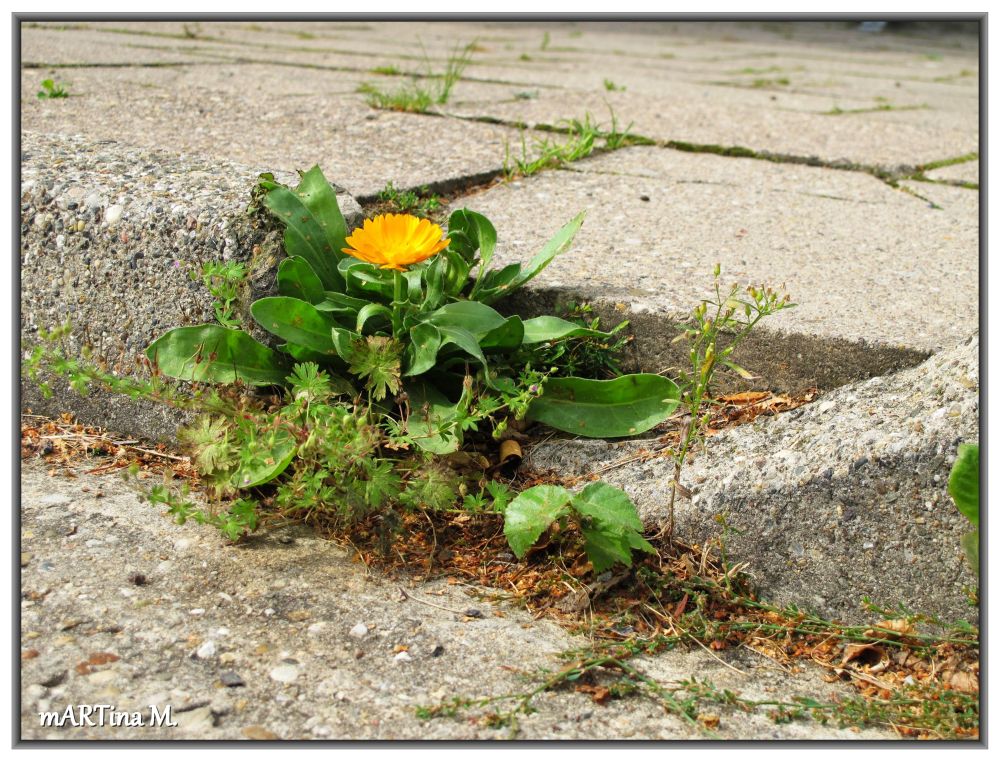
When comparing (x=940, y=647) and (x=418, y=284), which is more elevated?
(x=418, y=284)

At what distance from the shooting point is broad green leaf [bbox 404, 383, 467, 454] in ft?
4.81

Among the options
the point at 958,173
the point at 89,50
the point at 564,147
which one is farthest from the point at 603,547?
the point at 89,50

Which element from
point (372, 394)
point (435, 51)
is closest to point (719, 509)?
point (372, 394)

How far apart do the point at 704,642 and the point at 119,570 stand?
2.63 ft

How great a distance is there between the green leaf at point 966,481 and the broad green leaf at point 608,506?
411mm

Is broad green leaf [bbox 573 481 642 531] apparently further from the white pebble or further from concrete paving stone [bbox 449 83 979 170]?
concrete paving stone [bbox 449 83 979 170]

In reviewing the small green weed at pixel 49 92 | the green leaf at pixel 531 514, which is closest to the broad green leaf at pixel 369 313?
the green leaf at pixel 531 514

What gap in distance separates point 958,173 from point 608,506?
190 cm

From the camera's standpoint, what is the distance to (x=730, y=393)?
1.70m

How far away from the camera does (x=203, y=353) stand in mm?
1585

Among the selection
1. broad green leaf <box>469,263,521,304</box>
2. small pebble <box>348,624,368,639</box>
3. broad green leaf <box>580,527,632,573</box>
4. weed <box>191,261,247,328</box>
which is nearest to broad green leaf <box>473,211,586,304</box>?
broad green leaf <box>469,263,521,304</box>

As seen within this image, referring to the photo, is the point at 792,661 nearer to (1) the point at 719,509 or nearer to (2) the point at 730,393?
(1) the point at 719,509

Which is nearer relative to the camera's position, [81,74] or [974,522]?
[974,522]

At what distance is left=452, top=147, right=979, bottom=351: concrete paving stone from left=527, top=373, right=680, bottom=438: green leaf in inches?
6.3
